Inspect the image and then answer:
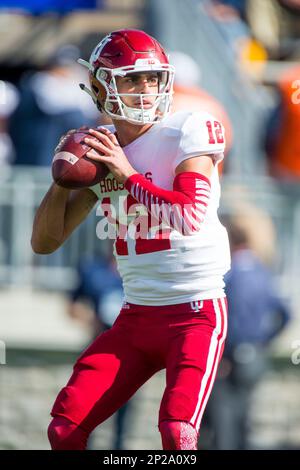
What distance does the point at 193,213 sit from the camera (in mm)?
4758

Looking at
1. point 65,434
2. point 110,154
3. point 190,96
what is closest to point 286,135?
point 190,96

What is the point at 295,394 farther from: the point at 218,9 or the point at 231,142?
the point at 218,9

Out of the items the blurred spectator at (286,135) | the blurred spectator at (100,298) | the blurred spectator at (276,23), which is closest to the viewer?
the blurred spectator at (100,298)

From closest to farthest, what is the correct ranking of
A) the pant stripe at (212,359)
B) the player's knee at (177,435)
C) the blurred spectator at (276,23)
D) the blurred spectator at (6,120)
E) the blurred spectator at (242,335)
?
the player's knee at (177,435)
the pant stripe at (212,359)
the blurred spectator at (242,335)
the blurred spectator at (6,120)
the blurred spectator at (276,23)

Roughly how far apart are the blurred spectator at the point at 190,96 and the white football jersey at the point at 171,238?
11.5ft

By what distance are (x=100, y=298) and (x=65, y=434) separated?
3.53m

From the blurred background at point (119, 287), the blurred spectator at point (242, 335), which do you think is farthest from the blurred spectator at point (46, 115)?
the blurred spectator at point (242, 335)

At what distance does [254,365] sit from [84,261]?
149 centimetres

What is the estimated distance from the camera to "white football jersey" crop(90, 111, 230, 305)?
15.9 ft

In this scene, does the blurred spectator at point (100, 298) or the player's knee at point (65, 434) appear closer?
the player's knee at point (65, 434)

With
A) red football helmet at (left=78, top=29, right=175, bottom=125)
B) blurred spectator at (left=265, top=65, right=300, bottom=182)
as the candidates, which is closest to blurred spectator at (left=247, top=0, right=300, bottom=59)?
blurred spectator at (left=265, top=65, right=300, bottom=182)

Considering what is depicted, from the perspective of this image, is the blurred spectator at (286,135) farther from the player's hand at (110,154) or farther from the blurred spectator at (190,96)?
the player's hand at (110,154)

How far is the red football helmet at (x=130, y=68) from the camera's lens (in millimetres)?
4898

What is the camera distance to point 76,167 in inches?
187
